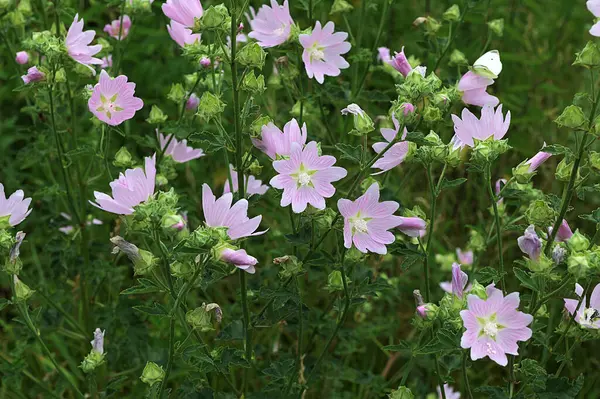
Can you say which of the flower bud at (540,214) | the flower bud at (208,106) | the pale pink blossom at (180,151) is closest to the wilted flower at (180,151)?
the pale pink blossom at (180,151)

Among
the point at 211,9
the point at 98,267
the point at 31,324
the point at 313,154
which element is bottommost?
the point at 98,267

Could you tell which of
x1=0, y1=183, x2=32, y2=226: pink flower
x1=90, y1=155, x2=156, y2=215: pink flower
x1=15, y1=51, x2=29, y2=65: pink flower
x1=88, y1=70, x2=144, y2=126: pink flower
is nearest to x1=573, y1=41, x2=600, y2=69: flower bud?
x1=90, y1=155, x2=156, y2=215: pink flower

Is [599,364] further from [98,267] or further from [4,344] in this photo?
[4,344]

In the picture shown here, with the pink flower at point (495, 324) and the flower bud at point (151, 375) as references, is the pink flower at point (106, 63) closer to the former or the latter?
the flower bud at point (151, 375)

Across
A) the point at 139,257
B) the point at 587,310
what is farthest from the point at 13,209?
the point at 587,310

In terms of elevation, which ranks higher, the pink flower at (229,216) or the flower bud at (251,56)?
the flower bud at (251,56)

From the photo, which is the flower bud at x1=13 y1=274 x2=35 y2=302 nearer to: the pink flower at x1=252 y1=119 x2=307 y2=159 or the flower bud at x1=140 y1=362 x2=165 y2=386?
the flower bud at x1=140 y1=362 x2=165 y2=386

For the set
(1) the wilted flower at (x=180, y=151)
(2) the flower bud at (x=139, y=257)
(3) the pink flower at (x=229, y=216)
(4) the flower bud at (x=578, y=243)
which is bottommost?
(1) the wilted flower at (x=180, y=151)

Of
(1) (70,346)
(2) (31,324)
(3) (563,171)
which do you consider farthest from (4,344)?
(3) (563,171)
